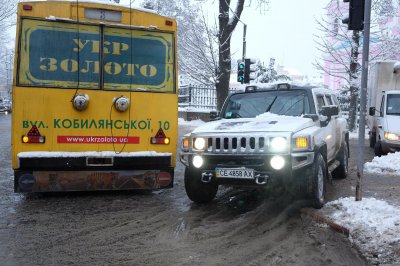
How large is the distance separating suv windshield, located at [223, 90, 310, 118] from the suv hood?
25 cm

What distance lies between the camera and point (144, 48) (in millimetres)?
7715

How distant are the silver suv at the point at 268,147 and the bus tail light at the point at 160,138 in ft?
2.53

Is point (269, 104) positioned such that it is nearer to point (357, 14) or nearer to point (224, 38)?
point (357, 14)

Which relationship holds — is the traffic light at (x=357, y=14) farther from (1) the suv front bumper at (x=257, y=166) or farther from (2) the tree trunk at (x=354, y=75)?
(2) the tree trunk at (x=354, y=75)

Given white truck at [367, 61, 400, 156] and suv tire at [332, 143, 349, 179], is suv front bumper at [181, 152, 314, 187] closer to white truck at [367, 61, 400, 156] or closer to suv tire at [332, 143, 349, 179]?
suv tire at [332, 143, 349, 179]

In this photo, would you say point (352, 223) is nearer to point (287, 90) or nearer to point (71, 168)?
point (287, 90)

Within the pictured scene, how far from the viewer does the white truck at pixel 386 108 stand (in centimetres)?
1305

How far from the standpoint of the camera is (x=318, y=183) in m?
6.59

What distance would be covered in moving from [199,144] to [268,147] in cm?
108

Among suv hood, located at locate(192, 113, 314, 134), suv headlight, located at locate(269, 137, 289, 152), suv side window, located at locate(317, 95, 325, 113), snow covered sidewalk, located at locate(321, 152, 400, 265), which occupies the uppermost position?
suv side window, located at locate(317, 95, 325, 113)

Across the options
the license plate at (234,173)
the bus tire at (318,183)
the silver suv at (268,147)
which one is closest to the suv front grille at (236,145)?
the silver suv at (268,147)

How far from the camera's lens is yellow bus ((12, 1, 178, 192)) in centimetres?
707

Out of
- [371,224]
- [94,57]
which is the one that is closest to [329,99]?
[371,224]

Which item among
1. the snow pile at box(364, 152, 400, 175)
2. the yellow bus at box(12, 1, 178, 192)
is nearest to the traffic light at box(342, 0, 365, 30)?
the yellow bus at box(12, 1, 178, 192)
